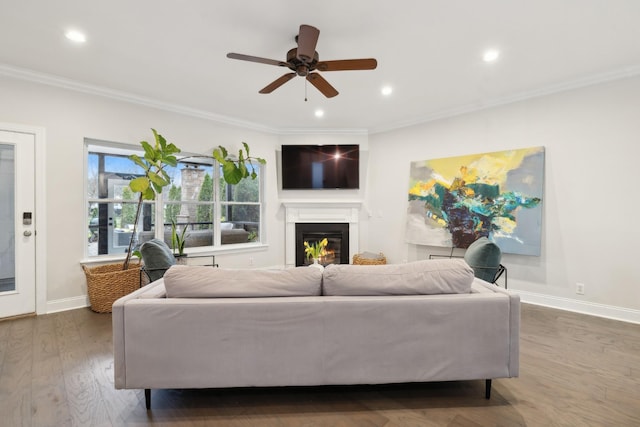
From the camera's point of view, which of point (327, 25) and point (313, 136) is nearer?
point (327, 25)

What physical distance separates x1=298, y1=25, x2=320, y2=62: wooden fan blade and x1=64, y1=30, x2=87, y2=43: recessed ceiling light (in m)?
1.90

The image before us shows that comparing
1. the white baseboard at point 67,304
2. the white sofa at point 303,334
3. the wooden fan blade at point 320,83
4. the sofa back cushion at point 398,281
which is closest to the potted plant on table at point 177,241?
the white baseboard at point 67,304

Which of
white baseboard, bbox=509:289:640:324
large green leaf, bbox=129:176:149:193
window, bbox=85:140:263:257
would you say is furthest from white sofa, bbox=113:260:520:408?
window, bbox=85:140:263:257

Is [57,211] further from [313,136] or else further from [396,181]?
[396,181]

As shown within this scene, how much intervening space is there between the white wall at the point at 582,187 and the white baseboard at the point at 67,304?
5.28m

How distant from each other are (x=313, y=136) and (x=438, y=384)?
170 inches

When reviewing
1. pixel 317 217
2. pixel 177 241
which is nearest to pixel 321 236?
pixel 317 217

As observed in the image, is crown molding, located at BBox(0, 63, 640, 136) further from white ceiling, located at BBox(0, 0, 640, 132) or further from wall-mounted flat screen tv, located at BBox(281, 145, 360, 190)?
wall-mounted flat screen tv, located at BBox(281, 145, 360, 190)

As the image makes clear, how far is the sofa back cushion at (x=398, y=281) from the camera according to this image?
177 centimetres

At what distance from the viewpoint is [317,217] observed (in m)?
5.36

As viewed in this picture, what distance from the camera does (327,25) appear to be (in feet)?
7.82

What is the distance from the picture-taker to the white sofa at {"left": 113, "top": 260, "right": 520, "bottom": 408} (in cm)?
163

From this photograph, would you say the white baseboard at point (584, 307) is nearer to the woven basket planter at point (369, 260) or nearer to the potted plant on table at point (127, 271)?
the woven basket planter at point (369, 260)

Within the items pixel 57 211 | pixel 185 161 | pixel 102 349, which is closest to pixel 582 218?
pixel 102 349
